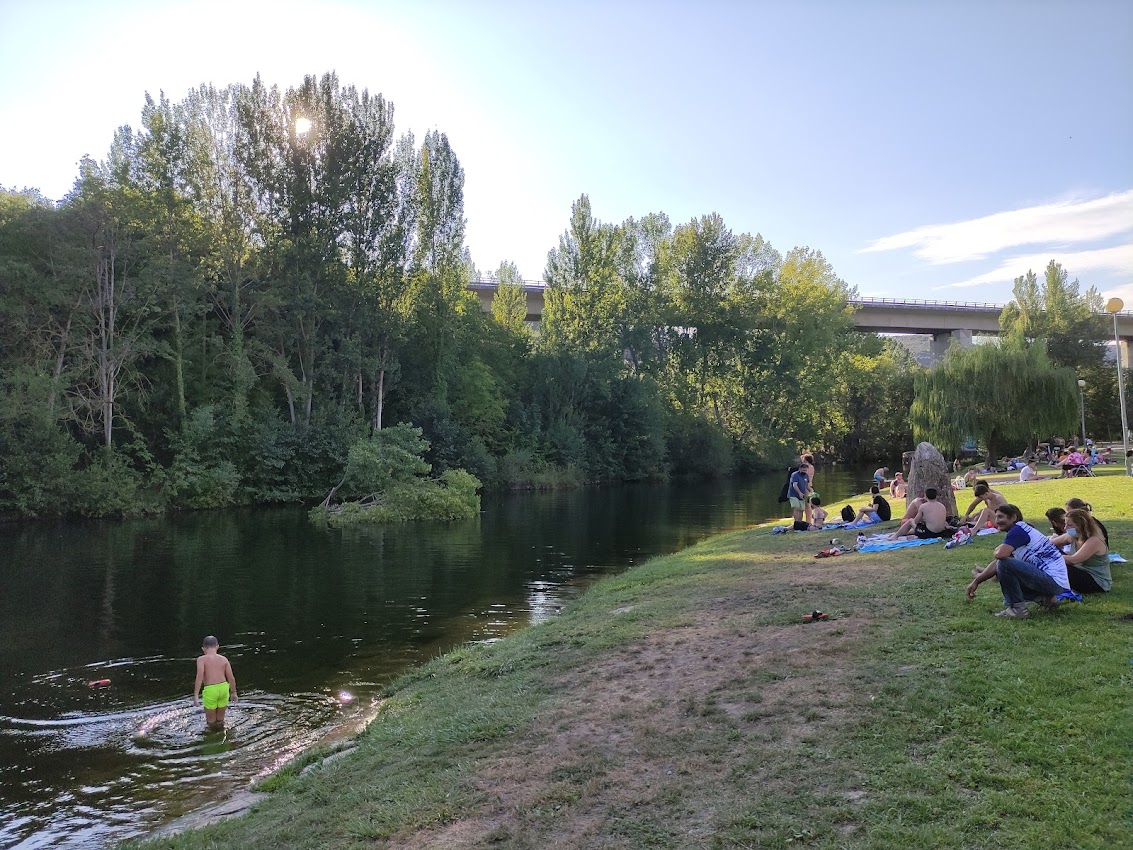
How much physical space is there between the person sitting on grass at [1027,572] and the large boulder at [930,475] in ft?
27.0

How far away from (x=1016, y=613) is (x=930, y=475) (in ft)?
30.4

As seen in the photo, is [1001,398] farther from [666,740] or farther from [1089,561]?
[666,740]

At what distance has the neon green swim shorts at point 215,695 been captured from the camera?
10.2 m

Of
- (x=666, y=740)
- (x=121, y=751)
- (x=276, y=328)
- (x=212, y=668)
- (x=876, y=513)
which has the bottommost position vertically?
(x=121, y=751)

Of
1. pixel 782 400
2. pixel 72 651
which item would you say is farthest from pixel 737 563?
pixel 782 400

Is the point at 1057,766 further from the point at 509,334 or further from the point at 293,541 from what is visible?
the point at 509,334

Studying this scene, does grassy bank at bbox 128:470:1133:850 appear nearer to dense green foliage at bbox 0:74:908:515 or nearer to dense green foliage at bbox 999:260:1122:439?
dense green foliage at bbox 0:74:908:515

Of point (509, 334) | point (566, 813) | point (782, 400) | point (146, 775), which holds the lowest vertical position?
point (146, 775)

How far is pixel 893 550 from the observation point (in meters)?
14.8

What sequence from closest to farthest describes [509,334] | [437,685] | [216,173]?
[437,685], [216,173], [509,334]

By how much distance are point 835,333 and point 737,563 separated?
205ft

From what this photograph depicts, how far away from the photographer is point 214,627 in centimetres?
1551

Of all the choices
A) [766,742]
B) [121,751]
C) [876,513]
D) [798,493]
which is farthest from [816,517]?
[121,751]

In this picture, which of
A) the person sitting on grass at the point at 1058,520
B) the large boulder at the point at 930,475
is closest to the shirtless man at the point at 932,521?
the large boulder at the point at 930,475
